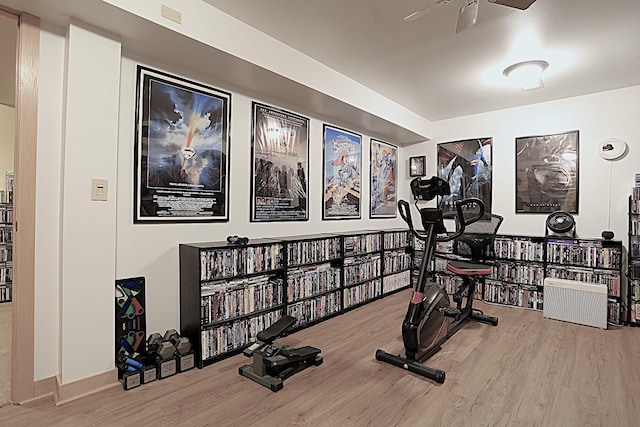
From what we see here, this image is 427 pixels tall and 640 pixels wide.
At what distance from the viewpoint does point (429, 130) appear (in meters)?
5.43

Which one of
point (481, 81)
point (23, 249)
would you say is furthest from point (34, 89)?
point (481, 81)

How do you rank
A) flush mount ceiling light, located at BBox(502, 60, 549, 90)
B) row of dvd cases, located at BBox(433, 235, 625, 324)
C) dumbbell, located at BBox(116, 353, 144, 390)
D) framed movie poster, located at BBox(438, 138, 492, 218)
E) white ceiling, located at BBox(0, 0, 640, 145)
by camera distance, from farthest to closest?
1. framed movie poster, located at BBox(438, 138, 492, 218)
2. row of dvd cases, located at BBox(433, 235, 625, 324)
3. flush mount ceiling light, located at BBox(502, 60, 549, 90)
4. white ceiling, located at BBox(0, 0, 640, 145)
5. dumbbell, located at BBox(116, 353, 144, 390)

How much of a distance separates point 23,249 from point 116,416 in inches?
46.4

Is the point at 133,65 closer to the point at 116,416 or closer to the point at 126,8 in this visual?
the point at 126,8

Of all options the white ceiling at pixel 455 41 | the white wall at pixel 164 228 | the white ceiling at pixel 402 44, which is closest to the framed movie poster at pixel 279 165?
the white wall at pixel 164 228

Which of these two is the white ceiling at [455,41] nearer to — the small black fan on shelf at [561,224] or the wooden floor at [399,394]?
the small black fan on shelf at [561,224]

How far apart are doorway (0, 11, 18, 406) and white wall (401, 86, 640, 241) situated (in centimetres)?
548

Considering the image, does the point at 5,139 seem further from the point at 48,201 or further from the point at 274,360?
the point at 274,360

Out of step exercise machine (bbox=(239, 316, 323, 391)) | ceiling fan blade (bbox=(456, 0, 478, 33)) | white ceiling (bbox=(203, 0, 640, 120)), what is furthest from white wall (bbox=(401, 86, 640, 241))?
step exercise machine (bbox=(239, 316, 323, 391))

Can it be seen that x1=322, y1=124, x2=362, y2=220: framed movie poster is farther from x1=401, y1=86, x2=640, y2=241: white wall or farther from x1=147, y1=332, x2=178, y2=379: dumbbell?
x1=147, y1=332, x2=178, y2=379: dumbbell

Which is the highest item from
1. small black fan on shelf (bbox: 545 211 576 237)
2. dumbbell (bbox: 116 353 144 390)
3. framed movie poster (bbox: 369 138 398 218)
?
framed movie poster (bbox: 369 138 398 218)

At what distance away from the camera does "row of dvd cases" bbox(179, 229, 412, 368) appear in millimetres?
2646

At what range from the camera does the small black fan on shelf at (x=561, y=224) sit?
13.5ft

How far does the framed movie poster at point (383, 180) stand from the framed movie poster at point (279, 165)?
4.93ft
